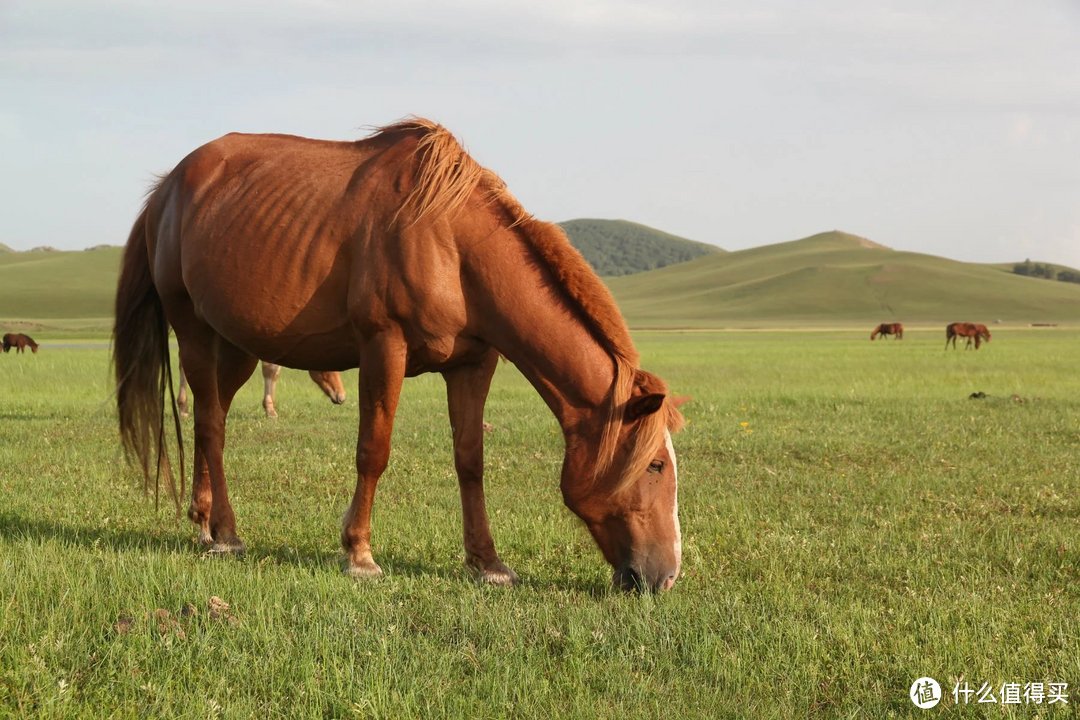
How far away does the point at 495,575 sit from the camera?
6215 millimetres

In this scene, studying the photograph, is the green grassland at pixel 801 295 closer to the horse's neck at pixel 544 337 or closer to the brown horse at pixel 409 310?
the brown horse at pixel 409 310

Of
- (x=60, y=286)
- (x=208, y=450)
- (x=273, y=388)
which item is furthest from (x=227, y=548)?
(x=60, y=286)

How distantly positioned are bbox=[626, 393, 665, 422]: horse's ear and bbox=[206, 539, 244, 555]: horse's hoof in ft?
9.70

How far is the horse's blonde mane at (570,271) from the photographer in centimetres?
560

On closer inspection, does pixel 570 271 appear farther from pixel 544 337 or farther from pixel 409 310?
pixel 409 310

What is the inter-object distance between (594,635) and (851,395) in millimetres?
16248

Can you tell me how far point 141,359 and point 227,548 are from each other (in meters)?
1.82

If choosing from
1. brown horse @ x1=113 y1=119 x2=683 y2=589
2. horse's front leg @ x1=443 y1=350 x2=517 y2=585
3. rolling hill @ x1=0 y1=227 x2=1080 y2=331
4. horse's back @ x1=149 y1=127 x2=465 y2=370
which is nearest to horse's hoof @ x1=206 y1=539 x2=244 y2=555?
brown horse @ x1=113 y1=119 x2=683 y2=589

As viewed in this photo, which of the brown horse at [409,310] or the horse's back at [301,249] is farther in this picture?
the horse's back at [301,249]

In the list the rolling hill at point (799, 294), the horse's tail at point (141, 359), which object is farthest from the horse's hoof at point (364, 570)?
the rolling hill at point (799, 294)

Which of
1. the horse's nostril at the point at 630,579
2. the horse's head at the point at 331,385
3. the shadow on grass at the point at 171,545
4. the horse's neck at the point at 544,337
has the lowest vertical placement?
the shadow on grass at the point at 171,545

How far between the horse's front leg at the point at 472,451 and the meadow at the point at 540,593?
22cm

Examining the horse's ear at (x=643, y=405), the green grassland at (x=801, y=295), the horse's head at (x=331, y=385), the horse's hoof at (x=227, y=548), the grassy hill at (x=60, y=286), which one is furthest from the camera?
the green grassland at (x=801, y=295)

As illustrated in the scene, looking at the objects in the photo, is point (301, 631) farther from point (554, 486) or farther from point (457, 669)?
point (554, 486)
